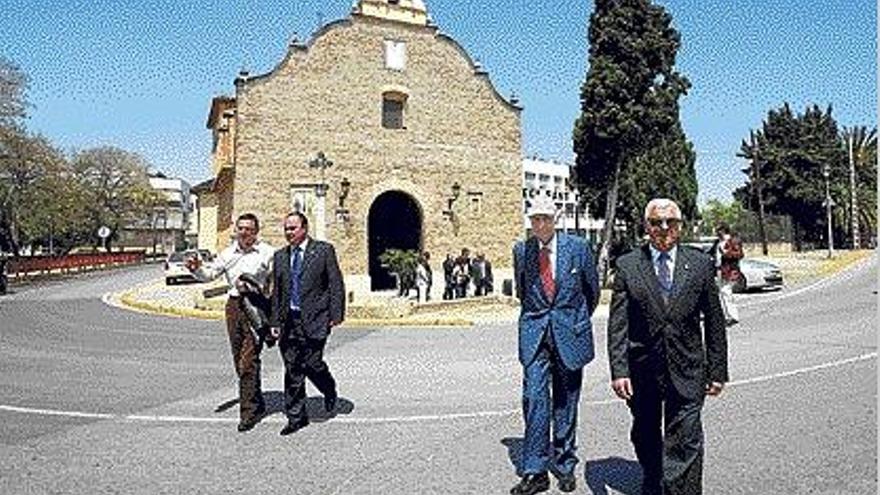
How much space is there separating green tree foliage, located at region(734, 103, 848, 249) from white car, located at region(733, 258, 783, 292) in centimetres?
3575

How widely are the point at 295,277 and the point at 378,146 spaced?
980 inches

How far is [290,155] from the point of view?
1171 inches

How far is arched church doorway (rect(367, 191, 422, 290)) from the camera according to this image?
32.2 m

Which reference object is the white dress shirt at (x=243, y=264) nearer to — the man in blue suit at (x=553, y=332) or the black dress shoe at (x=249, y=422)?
the black dress shoe at (x=249, y=422)

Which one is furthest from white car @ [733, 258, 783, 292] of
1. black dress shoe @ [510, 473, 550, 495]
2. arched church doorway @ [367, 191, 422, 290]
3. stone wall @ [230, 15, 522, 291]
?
black dress shoe @ [510, 473, 550, 495]

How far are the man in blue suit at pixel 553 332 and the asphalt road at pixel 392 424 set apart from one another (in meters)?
0.33

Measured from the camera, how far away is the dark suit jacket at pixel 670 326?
14.4ft

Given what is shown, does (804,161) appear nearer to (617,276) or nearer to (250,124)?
(250,124)

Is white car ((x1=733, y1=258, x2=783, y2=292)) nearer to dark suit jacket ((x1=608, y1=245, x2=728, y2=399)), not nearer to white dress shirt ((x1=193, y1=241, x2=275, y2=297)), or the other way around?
white dress shirt ((x1=193, y1=241, x2=275, y2=297))

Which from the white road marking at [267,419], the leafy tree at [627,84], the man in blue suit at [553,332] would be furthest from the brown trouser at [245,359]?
the leafy tree at [627,84]

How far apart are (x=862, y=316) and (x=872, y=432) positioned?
32.8 ft

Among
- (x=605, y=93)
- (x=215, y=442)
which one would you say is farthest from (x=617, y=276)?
(x=605, y=93)

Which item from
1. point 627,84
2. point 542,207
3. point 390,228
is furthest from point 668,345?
point 390,228

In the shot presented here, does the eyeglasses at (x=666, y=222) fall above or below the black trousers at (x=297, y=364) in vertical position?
above
